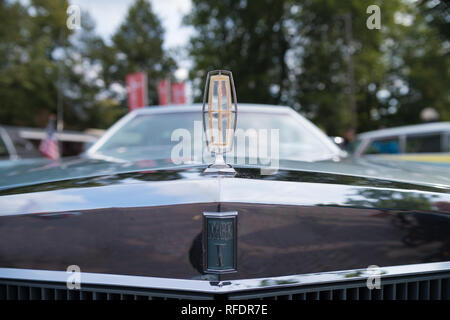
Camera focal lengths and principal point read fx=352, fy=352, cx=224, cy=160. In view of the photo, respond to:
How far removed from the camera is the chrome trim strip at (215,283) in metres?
0.90

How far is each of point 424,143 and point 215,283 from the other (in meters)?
8.48

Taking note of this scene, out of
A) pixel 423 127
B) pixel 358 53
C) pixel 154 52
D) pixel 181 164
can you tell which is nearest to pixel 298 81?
pixel 358 53

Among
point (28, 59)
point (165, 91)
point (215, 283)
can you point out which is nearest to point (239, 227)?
point (215, 283)

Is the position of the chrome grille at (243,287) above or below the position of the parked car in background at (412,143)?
below

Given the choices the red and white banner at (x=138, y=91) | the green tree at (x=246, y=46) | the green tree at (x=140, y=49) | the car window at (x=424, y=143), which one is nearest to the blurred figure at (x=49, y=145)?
the red and white banner at (x=138, y=91)

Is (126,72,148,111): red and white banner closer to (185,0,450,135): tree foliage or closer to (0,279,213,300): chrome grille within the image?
(185,0,450,135): tree foliage

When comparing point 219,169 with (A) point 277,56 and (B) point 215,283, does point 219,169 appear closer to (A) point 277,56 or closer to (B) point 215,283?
(B) point 215,283

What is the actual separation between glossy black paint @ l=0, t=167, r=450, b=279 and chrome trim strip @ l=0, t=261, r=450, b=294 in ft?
0.05

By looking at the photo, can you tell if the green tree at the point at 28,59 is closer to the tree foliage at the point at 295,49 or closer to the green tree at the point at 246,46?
the tree foliage at the point at 295,49

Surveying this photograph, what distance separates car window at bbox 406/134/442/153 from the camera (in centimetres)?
782

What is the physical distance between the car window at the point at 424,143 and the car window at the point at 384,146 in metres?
0.25

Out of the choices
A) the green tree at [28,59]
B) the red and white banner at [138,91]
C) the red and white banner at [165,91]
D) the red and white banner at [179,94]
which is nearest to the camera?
the red and white banner at [138,91]

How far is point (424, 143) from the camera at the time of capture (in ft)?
26.3
